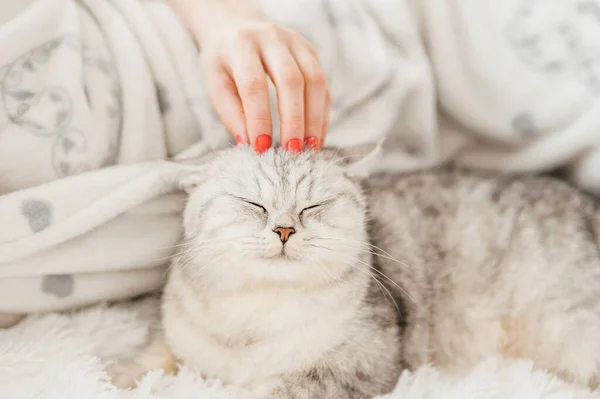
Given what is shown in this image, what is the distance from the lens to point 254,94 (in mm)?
953

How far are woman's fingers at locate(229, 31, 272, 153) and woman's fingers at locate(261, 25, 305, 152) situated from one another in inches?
0.8

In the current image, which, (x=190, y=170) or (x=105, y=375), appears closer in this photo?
(x=105, y=375)

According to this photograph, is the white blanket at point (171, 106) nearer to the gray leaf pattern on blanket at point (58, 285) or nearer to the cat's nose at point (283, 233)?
the gray leaf pattern on blanket at point (58, 285)

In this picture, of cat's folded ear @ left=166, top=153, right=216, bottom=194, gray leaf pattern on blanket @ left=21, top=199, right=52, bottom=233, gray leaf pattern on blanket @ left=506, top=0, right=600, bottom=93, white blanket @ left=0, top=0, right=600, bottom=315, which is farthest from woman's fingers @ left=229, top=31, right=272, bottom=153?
gray leaf pattern on blanket @ left=506, top=0, right=600, bottom=93

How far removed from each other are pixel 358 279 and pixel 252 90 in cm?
38

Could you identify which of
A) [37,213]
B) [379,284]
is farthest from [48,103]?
[379,284]

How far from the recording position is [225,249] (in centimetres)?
96

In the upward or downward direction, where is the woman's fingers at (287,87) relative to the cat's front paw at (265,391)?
upward

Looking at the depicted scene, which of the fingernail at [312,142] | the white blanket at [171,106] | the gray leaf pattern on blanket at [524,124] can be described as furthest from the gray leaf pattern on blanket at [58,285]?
the gray leaf pattern on blanket at [524,124]

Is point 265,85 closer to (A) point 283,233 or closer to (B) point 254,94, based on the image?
(B) point 254,94

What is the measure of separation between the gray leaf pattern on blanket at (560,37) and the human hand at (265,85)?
510 millimetres

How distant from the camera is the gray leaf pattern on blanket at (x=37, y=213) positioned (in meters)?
0.99

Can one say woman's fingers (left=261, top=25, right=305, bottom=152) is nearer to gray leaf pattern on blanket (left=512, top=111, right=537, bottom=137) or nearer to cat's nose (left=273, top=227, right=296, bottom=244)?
cat's nose (left=273, top=227, right=296, bottom=244)

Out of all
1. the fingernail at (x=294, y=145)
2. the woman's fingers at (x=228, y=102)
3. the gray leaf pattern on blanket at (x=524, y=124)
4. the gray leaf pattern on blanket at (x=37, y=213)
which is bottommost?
the gray leaf pattern on blanket at (x=37, y=213)
